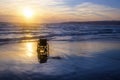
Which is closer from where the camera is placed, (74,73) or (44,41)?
(74,73)

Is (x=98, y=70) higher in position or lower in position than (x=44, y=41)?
lower

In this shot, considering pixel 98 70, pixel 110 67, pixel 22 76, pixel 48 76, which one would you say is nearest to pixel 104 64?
pixel 110 67

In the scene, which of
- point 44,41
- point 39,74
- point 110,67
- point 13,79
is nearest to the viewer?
point 13,79

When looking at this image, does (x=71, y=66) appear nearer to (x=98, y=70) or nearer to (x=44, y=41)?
(x=98, y=70)

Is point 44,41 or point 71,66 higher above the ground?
point 44,41

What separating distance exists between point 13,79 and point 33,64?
10.3 feet

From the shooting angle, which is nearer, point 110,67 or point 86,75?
point 86,75

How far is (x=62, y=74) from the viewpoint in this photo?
1146cm

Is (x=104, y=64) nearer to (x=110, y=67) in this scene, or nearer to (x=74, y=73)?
(x=110, y=67)

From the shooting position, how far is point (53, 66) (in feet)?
43.7

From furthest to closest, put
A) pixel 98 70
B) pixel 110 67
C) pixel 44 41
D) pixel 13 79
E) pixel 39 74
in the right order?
pixel 44 41 < pixel 110 67 < pixel 98 70 < pixel 39 74 < pixel 13 79

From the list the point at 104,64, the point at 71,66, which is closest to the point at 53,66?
the point at 71,66

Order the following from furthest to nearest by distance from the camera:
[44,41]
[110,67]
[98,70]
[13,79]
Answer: [44,41]
[110,67]
[98,70]
[13,79]

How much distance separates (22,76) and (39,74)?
0.88 meters
